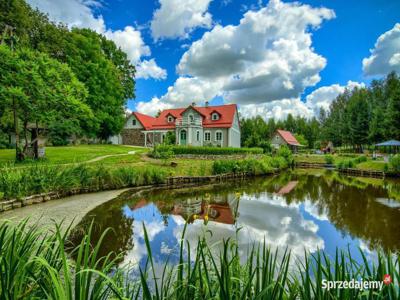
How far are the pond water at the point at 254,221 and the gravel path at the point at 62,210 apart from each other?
0.42m

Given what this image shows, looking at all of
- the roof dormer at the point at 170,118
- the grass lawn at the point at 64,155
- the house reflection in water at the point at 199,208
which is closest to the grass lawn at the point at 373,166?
the house reflection in water at the point at 199,208

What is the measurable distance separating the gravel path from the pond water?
16.6 inches

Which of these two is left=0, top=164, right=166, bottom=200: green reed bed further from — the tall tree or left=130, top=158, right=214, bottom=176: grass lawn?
the tall tree

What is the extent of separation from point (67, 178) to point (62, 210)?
2843 millimetres

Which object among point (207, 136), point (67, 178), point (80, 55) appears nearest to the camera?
point (67, 178)

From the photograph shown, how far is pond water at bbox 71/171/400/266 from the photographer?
562 cm

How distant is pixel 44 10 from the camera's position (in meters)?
22.3

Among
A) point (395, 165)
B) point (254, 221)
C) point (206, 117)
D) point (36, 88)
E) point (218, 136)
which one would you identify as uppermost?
point (206, 117)

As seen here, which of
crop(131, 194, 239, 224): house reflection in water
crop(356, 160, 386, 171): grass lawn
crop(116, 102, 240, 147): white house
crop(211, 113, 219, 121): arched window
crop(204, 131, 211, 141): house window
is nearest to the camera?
crop(131, 194, 239, 224): house reflection in water

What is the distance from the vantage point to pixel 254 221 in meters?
7.56

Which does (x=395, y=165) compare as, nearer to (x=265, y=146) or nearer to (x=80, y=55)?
(x=265, y=146)

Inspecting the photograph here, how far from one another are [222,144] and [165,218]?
2152cm

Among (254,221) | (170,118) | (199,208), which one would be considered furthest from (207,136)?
(254,221)

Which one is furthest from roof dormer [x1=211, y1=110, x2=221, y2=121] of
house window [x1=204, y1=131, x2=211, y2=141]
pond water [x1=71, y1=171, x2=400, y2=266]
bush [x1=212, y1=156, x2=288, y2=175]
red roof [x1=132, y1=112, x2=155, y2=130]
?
pond water [x1=71, y1=171, x2=400, y2=266]
